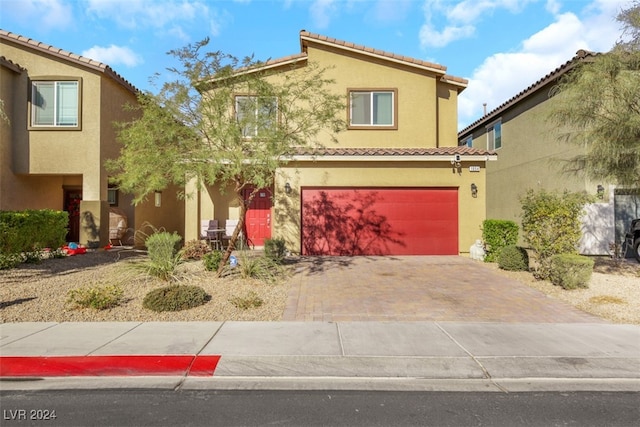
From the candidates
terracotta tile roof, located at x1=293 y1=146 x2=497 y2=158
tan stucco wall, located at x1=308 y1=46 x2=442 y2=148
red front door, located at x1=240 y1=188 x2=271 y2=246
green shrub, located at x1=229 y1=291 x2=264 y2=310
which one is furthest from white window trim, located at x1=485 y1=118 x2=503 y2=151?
green shrub, located at x1=229 y1=291 x2=264 y2=310

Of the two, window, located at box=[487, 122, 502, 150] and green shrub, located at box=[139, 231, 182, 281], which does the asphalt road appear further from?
window, located at box=[487, 122, 502, 150]

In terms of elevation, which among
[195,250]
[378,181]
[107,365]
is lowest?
[107,365]

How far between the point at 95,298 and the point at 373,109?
11.5 m

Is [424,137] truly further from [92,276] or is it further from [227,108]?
[92,276]

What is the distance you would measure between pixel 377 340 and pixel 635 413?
2.93 metres

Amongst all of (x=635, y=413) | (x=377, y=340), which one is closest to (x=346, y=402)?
(x=377, y=340)

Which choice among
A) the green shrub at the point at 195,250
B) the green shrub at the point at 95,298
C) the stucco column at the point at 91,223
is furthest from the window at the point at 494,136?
the green shrub at the point at 95,298

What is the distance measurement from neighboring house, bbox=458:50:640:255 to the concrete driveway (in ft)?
8.73

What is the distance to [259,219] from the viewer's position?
48.4ft

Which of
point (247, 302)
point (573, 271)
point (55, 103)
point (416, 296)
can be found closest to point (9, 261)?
point (55, 103)

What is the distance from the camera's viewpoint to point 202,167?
777 centimetres

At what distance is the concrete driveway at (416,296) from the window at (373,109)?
19.4 feet

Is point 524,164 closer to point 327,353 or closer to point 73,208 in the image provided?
point 327,353

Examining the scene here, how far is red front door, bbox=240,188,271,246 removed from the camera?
1473cm
